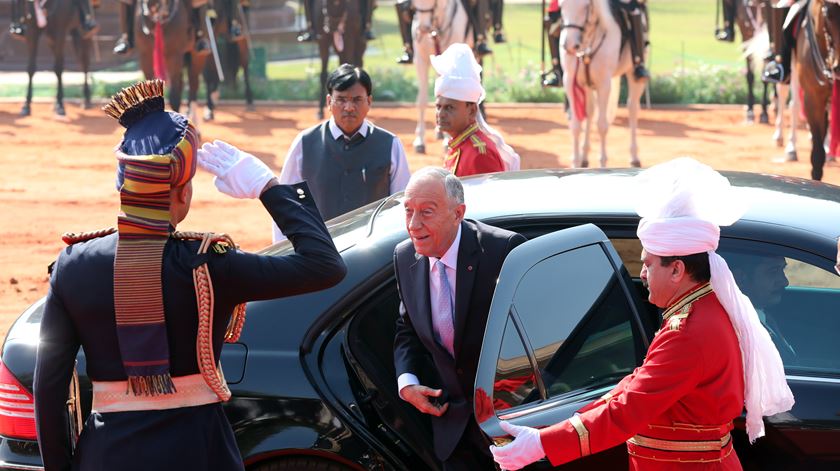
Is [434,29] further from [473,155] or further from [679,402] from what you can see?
[679,402]

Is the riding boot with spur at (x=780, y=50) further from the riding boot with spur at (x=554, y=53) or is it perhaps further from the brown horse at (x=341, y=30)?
the brown horse at (x=341, y=30)

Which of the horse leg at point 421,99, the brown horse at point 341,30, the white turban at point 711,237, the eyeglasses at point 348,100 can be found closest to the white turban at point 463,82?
the eyeglasses at point 348,100

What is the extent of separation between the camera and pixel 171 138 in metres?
3.19

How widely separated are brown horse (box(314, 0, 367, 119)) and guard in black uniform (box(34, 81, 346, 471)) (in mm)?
16654

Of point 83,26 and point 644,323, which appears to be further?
point 83,26

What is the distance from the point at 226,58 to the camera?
22375 millimetres

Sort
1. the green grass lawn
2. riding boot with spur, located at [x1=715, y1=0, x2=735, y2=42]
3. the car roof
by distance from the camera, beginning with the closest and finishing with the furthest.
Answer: the car roof → riding boot with spur, located at [x1=715, y1=0, x2=735, y2=42] → the green grass lawn

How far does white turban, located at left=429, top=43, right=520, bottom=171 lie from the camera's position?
20.5ft

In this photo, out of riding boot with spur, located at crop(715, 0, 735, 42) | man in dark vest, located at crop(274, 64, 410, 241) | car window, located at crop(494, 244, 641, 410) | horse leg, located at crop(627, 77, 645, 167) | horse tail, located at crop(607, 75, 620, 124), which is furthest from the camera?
riding boot with spur, located at crop(715, 0, 735, 42)

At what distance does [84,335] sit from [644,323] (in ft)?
5.89

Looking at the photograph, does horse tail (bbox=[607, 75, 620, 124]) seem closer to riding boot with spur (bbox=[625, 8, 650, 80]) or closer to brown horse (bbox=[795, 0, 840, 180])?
riding boot with spur (bbox=[625, 8, 650, 80])

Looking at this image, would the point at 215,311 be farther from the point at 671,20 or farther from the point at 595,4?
the point at 671,20

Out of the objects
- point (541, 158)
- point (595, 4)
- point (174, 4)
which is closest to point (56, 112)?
point (174, 4)

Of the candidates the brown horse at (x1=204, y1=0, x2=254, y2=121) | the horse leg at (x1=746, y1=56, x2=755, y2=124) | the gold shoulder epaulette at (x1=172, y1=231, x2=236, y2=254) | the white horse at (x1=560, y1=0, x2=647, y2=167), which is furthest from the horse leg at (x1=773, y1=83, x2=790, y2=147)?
the gold shoulder epaulette at (x1=172, y1=231, x2=236, y2=254)
